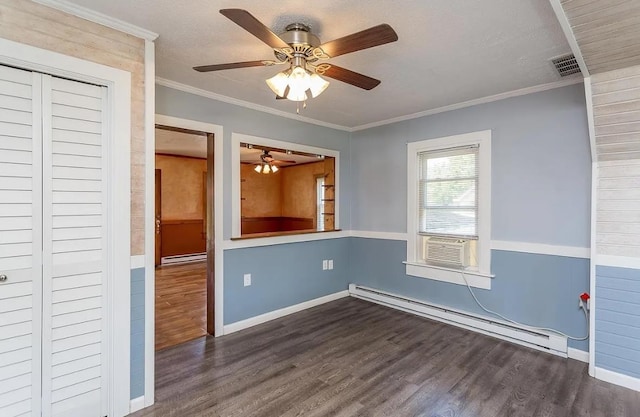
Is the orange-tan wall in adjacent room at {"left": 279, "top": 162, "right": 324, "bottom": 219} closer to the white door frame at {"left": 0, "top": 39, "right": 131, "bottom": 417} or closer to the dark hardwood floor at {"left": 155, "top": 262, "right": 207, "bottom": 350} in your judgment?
the dark hardwood floor at {"left": 155, "top": 262, "right": 207, "bottom": 350}

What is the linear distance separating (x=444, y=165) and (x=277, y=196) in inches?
222

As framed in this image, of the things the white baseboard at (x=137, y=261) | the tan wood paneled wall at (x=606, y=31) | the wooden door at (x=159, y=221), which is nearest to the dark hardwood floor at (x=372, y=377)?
the white baseboard at (x=137, y=261)

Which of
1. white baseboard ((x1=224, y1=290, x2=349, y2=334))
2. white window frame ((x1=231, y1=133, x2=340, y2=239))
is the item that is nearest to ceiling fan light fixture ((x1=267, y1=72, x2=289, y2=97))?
white window frame ((x1=231, y1=133, x2=340, y2=239))

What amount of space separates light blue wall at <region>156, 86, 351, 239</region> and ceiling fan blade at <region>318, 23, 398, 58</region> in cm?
176

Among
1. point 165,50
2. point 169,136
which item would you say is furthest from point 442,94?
point 169,136

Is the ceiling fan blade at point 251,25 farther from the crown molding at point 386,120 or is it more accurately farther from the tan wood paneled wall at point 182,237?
the tan wood paneled wall at point 182,237

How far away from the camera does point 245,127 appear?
3.38 metres

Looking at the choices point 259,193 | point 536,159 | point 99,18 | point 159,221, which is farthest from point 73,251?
point 259,193

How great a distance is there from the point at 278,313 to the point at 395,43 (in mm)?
2966

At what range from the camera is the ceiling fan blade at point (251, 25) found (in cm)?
131

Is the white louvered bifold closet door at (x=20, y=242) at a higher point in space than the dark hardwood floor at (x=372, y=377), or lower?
higher

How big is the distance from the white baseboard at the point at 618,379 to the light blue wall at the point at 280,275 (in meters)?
2.74

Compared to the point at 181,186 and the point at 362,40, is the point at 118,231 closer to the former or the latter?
the point at 362,40

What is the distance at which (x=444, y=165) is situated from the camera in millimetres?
3637
